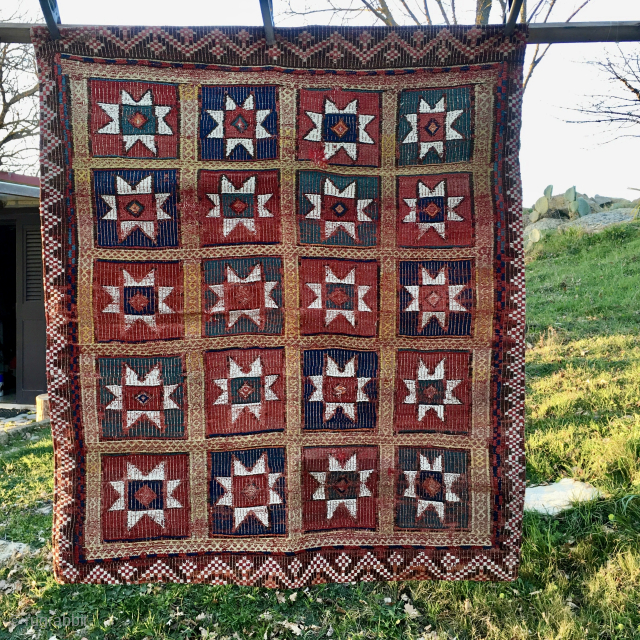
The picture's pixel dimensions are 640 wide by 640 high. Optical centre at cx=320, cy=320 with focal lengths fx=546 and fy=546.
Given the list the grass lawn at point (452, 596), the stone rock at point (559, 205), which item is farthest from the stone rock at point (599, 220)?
the grass lawn at point (452, 596)

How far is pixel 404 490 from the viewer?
86.3 inches

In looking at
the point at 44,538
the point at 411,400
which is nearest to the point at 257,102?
the point at 411,400

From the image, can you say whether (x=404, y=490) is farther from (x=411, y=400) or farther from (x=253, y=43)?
(x=253, y=43)

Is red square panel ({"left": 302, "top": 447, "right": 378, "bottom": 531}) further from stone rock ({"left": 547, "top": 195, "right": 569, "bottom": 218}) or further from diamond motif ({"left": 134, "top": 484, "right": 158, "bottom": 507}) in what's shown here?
stone rock ({"left": 547, "top": 195, "right": 569, "bottom": 218})

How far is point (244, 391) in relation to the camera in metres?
2.16

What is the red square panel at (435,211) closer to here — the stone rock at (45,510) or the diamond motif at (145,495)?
the diamond motif at (145,495)

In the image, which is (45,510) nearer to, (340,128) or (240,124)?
(240,124)

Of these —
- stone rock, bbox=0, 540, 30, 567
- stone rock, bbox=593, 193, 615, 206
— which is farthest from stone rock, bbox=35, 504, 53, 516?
stone rock, bbox=593, 193, 615, 206

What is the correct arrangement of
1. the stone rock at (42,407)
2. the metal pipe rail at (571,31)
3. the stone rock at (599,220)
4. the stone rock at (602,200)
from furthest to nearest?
1. the stone rock at (602,200)
2. the stone rock at (599,220)
3. the stone rock at (42,407)
4. the metal pipe rail at (571,31)

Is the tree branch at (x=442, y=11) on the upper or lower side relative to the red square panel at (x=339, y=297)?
upper

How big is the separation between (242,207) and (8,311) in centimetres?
725

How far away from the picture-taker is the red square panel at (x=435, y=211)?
2125mm

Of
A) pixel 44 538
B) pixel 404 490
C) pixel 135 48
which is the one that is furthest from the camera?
pixel 44 538

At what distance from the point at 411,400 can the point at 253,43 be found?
4.93ft
